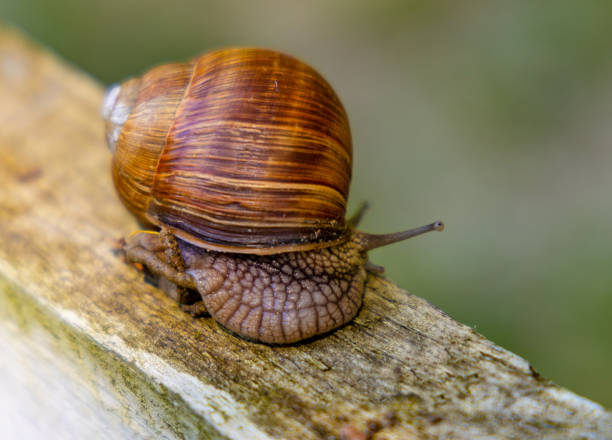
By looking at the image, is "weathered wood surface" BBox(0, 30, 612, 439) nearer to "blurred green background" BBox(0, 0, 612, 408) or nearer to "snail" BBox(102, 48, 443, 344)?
"snail" BBox(102, 48, 443, 344)

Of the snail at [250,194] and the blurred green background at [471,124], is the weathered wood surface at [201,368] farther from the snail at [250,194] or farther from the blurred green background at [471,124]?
the blurred green background at [471,124]

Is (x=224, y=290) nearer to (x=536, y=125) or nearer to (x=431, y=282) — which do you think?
(x=431, y=282)

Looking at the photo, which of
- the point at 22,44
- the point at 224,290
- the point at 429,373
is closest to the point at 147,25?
the point at 22,44

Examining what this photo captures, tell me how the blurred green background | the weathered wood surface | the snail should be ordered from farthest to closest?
the blurred green background
the snail
the weathered wood surface

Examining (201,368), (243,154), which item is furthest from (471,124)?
(201,368)

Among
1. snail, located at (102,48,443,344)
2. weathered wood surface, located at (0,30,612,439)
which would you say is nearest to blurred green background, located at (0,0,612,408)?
weathered wood surface, located at (0,30,612,439)

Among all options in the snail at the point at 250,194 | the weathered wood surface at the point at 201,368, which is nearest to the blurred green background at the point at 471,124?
the weathered wood surface at the point at 201,368
